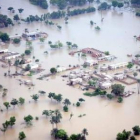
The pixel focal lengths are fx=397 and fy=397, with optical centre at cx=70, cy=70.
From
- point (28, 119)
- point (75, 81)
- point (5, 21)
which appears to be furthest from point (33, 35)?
point (28, 119)

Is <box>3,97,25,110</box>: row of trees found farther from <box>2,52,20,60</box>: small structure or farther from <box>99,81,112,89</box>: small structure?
<box>2,52,20,60</box>: small structure

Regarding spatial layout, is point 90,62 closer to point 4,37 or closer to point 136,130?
point 4,37

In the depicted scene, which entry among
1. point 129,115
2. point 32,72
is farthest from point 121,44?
point 129,115

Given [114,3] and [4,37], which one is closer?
[4,37]

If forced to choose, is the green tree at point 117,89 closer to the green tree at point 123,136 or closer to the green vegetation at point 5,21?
the green tree at point 123,136

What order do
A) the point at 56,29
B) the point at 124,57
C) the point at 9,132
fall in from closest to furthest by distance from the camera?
the point at 9,132 < the point at 124,57 < the point at 56,29

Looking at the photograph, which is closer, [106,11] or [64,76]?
[64,76]

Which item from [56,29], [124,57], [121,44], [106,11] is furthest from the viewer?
[106,11]

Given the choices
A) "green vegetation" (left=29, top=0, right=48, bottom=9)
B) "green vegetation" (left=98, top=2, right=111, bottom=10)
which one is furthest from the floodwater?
"green vegetation" (left=29, top=0, right=48, bottom=9)

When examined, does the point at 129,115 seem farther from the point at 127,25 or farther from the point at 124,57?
the point at 127,25

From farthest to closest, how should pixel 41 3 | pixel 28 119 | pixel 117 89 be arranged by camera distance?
1. pixel 41 3
2. pixel 117 89
3. pixel 28 119
